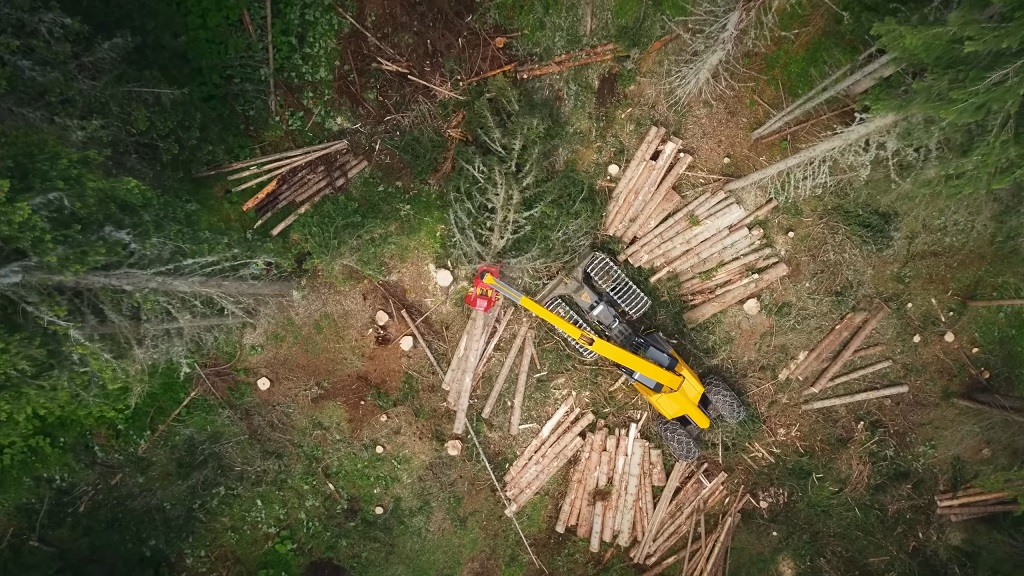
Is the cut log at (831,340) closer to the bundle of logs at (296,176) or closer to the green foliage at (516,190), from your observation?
the green foliage at (516,190)

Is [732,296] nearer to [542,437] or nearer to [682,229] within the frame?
[682,229]

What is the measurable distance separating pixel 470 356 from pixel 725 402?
5307 mm

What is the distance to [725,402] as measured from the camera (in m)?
11.6

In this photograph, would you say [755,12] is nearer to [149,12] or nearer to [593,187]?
[593,187]

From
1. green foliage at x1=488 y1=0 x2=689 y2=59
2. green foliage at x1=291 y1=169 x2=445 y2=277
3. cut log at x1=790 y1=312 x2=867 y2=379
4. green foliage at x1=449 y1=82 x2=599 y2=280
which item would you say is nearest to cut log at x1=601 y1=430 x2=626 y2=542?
cut log at x1=790 y1=312 x2=867 y2=379

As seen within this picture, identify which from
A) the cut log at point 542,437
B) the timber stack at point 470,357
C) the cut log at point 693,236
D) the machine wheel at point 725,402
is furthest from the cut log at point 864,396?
the timber stack at point 470,357

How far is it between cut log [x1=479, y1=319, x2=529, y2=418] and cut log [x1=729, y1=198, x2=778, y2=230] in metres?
4.83

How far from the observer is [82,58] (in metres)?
8.28

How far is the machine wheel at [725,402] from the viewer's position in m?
11.6

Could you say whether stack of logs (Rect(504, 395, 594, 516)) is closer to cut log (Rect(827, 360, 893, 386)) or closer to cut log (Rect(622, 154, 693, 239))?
cut log (Rect(622, 154, 693, 239))

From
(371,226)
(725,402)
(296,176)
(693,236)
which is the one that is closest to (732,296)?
(693,236)

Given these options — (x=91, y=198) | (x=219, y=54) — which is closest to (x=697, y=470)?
(x=91, y=198)

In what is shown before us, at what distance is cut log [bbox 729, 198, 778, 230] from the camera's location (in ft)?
38.2

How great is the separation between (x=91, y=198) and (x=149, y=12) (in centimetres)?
417
